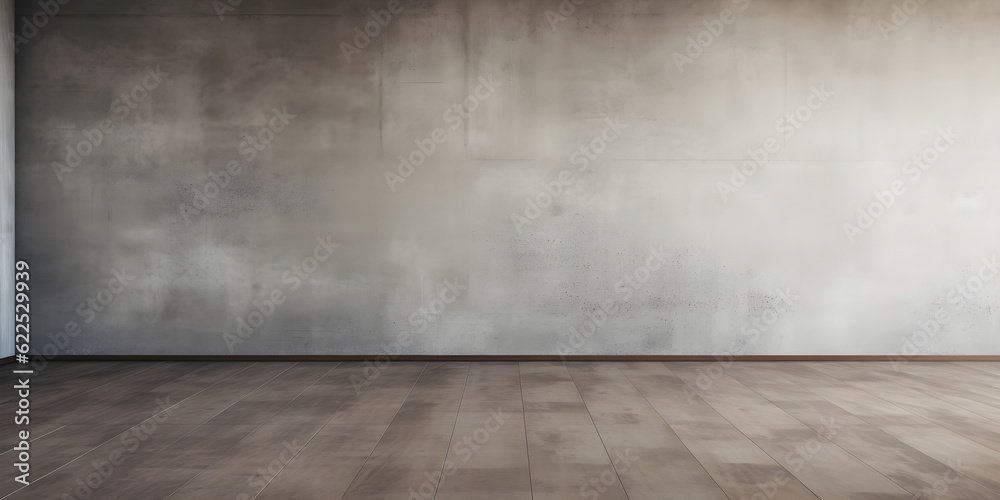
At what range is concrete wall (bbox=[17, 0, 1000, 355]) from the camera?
568 centimetres

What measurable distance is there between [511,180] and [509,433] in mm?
2806

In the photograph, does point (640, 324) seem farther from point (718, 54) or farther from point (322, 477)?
point (322, 477)

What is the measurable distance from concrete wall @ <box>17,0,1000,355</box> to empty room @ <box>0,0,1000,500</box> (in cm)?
2

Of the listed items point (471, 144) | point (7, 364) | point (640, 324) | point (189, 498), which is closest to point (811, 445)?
point (640, 324)

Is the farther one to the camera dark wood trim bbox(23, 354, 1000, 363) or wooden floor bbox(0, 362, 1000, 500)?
dark wood trim bbox(23, 354, 1000, 363)

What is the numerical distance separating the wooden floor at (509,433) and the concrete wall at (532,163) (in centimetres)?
57

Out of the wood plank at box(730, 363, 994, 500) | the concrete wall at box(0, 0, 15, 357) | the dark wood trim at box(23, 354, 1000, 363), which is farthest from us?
the dark wood trim at box(23, 354, 1000, 363)

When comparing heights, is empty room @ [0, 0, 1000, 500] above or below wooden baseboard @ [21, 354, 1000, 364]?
above

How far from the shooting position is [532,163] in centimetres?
568

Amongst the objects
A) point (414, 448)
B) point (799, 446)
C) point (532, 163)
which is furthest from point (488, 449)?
point (532, 163)

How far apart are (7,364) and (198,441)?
3.56 meters

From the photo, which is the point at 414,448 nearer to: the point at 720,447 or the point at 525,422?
the point at 525,422

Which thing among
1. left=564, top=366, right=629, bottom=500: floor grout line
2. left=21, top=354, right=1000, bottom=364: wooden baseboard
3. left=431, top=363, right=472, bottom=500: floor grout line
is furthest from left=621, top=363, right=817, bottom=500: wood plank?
left=431, top=363, right=472, bottom=500: floor grout line

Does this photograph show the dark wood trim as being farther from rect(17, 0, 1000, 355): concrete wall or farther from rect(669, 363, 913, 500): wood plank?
rect(669, 363, 913, 500): wood plank
